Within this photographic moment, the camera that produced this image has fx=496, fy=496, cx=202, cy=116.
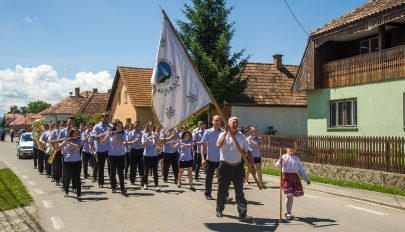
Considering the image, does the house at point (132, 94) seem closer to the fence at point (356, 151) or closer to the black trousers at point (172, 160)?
the fence at point (356, 151)

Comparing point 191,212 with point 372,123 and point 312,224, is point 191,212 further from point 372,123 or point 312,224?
point 372,123

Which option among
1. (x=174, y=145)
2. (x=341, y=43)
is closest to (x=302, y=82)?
(x=341, y=43)

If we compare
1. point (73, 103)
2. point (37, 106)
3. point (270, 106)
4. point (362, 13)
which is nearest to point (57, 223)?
point (362, 13)

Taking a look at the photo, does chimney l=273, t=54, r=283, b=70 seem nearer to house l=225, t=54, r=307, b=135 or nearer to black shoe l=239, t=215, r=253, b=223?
house l=225, t=54, r=307, b=135

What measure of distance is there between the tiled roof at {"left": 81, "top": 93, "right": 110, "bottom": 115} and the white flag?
53.0 meters

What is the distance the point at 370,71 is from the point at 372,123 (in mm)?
2100

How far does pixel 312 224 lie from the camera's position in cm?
876

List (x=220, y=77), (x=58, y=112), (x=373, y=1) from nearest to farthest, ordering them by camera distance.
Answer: (x=373, y=1) < (x=220, y=77) < (x=58, y=112)

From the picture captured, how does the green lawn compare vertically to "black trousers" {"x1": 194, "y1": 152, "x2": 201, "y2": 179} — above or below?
below

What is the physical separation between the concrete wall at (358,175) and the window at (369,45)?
22.7 feet

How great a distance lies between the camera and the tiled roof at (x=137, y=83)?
3694 centimetres

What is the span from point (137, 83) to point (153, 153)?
25062 millimetres

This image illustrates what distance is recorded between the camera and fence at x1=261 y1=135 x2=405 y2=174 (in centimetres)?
1416

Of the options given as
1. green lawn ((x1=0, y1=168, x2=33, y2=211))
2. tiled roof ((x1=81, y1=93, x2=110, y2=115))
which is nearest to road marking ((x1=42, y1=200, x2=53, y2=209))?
green lawn ((x1=0, y1=168, x2=33, y2=211))
